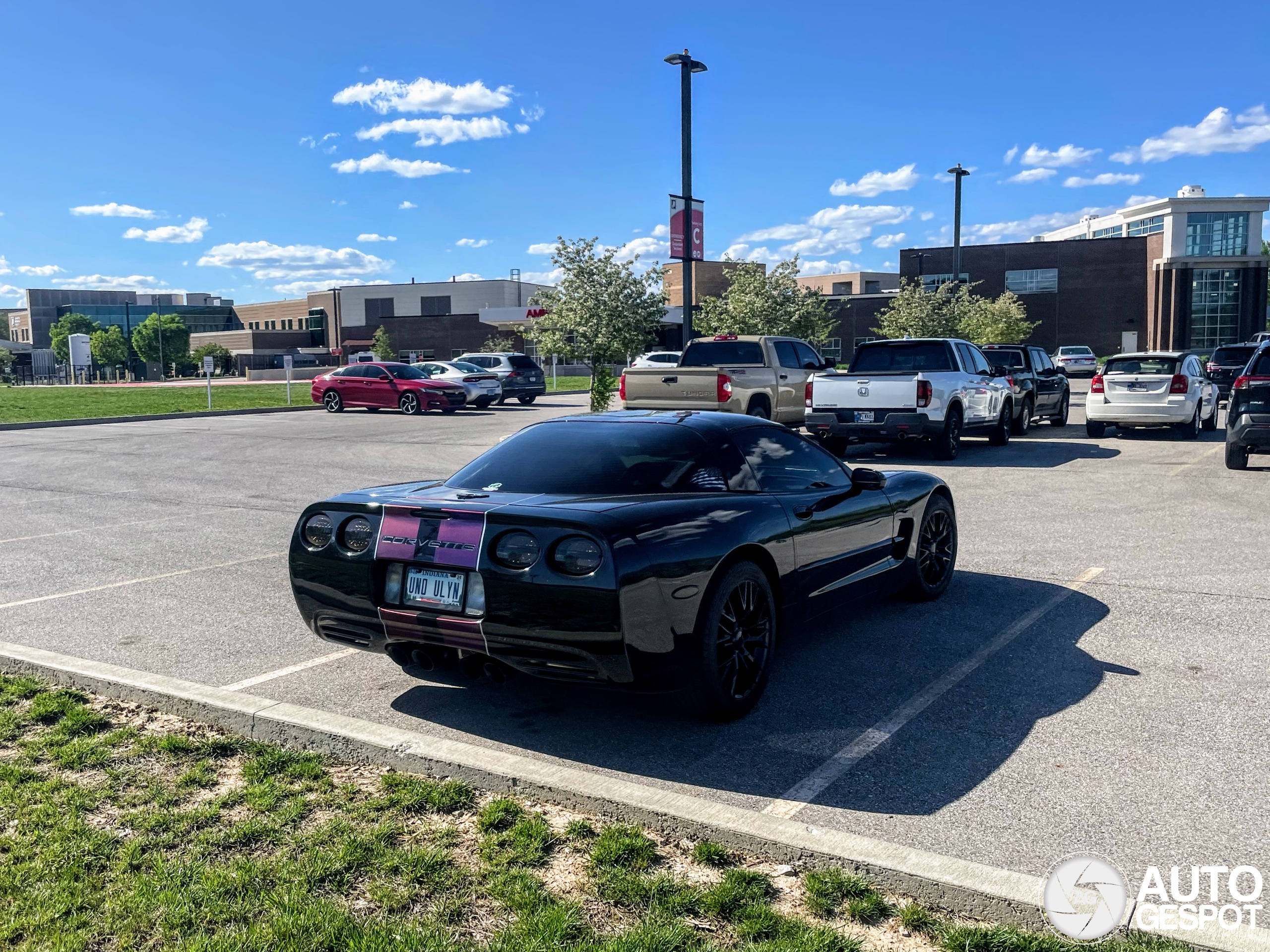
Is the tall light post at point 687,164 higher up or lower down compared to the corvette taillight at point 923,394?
higher up

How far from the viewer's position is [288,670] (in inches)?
224

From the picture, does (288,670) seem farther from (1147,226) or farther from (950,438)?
(1147,226)

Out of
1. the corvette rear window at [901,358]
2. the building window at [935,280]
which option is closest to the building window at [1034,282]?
the building window at [935,280]

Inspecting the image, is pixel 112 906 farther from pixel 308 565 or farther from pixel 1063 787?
pixel 1063 787

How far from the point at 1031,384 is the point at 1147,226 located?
7552 cm

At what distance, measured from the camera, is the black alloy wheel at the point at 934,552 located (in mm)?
6887

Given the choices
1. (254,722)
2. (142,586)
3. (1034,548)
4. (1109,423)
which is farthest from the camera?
(1109,423)

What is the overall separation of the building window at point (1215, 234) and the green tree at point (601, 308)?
56.8 meters

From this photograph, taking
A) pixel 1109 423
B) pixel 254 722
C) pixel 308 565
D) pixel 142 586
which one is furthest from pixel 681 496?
pixel 1109 423

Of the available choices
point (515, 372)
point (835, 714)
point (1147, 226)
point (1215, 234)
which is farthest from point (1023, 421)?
point (1147, 226)

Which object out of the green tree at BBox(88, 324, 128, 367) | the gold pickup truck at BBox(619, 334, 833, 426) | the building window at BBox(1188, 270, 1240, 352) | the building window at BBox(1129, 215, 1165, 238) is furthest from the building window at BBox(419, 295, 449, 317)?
the gold pickup truck at BBox(619, 334, 833, 426)

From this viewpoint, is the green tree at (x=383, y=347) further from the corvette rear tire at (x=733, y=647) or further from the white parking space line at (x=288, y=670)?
the corvette rear tire at (x=733, y=647)

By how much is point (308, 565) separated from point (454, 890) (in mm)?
2201

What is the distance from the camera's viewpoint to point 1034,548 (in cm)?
895
